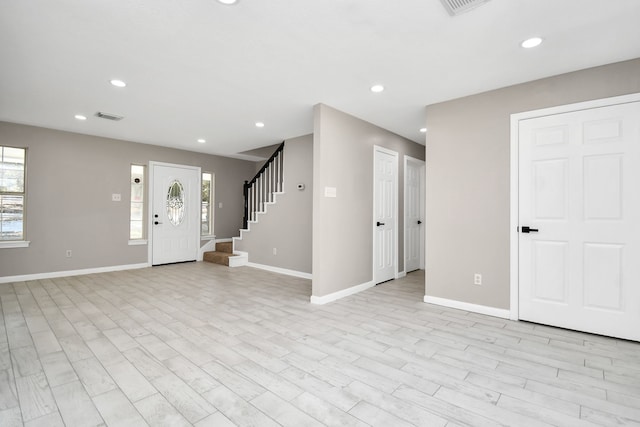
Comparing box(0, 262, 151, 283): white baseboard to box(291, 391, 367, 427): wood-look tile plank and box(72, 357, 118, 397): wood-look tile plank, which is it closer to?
box(72, 357, 118, 397): wood-look tile plank

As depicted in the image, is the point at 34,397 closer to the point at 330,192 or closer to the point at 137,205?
the point at 330,192

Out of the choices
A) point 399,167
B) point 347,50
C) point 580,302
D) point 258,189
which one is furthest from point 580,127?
point 258,189

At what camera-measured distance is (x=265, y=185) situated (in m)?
6.70

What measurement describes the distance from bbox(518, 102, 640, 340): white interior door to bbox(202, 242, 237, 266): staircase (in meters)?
5.39

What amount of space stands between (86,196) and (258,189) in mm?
3169

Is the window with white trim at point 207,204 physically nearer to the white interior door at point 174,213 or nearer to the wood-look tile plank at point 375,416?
the white interior door at point 174,213

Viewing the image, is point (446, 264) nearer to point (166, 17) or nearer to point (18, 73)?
point (166, 17)

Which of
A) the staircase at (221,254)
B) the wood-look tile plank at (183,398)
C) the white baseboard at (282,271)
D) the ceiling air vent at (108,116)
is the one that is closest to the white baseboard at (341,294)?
the white baseboard at (282,271)

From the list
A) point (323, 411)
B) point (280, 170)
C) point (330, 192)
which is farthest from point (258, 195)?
point (323, 411)

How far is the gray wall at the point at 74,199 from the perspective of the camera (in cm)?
514

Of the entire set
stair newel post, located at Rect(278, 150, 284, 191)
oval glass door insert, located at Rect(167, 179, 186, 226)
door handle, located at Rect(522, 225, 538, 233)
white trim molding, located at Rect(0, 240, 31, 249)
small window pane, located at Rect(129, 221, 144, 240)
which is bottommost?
white trim molding, located at Rect(0, 240, 31, 249)

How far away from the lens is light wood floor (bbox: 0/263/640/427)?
5.85 ft

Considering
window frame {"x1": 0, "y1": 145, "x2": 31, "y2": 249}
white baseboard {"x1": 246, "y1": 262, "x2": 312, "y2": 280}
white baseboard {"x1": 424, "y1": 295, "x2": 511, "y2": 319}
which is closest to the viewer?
white baseboard {"x1": 424, "y1": 295, "x2": 511, "y2": 319}

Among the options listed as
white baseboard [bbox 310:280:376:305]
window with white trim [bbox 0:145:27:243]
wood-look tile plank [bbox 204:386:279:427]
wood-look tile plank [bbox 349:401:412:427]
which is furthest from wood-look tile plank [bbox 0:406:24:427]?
window with white trim [bbox 0:145:27:243]
